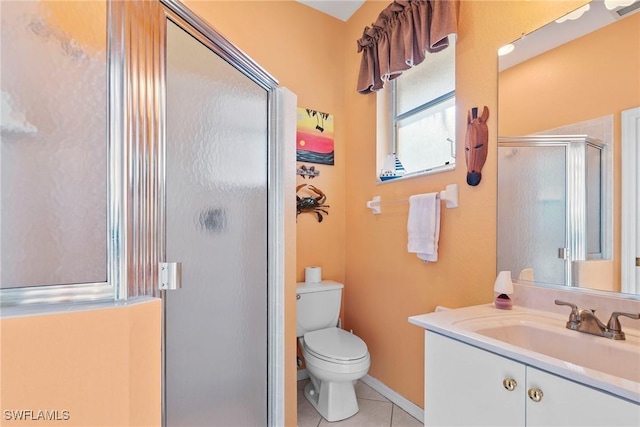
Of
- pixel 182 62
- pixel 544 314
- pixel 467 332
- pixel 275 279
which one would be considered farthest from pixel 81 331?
pixel 544 314

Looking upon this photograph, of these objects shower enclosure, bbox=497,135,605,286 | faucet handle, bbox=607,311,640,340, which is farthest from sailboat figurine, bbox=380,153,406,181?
faucet handle, bbox=607,311,640,340

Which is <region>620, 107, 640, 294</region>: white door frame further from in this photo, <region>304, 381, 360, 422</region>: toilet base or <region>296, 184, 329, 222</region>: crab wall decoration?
<region>296, 184, 329, 222</region>: crab wall decoration

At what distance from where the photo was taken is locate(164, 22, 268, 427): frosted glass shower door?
932 millimetres

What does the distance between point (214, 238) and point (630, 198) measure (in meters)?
1.43

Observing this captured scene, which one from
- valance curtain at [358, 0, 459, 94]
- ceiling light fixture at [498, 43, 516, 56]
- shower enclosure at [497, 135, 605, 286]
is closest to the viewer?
shower enclosure at [497, 135, 605, 286]

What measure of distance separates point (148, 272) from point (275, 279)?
77 centimetres

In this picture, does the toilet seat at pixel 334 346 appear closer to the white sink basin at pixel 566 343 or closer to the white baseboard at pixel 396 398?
the white baseboard at pixel 396 398

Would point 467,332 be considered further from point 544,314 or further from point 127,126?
point 127,126

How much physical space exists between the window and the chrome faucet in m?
0.85

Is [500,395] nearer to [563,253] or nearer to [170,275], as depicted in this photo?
[563,253]

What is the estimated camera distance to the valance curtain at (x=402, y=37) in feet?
4.91

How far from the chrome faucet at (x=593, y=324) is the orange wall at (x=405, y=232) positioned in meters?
0.36

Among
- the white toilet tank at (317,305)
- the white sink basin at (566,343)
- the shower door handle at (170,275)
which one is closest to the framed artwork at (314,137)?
the white toilet tank at (317,305)

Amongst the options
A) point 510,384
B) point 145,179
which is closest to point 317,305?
point 510,384
